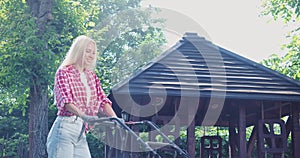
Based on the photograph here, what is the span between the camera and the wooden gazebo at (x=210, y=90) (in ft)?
21.8

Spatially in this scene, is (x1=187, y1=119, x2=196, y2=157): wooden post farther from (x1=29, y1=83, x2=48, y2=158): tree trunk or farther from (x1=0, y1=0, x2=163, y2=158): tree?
(x1=29, y1=83, x2=48, y2=158): tree trunk

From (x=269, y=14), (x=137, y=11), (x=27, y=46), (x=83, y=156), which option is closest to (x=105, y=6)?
(x=137, y=11)

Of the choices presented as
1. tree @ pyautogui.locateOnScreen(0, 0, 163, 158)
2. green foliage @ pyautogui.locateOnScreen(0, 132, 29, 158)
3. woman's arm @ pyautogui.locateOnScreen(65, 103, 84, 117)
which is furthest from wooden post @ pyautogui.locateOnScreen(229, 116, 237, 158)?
green foliage @ pyautogui.locateOnScreen(0, 132, 29, 158)

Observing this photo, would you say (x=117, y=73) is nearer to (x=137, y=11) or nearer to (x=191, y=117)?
(x=137, y=11)

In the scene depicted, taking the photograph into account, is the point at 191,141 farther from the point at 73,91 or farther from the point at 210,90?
the point at 73,91

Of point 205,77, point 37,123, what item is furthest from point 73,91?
point 37,123

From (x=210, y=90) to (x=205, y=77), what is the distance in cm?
50

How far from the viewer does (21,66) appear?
8.89 metres

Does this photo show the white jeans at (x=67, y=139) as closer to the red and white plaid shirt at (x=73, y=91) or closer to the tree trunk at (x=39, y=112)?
the red and white plaid shirt at (x=73, y=91)

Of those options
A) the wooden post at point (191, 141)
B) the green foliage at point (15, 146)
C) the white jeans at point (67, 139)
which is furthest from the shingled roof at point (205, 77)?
the green foliage at point (15, 146)

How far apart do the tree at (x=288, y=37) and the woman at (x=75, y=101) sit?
8.15 meters

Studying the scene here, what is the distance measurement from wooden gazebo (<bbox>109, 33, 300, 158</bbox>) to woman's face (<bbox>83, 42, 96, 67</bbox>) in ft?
10.4

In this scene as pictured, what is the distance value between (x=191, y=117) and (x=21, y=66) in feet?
12.6

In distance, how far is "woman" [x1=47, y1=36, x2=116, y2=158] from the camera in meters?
2.96
